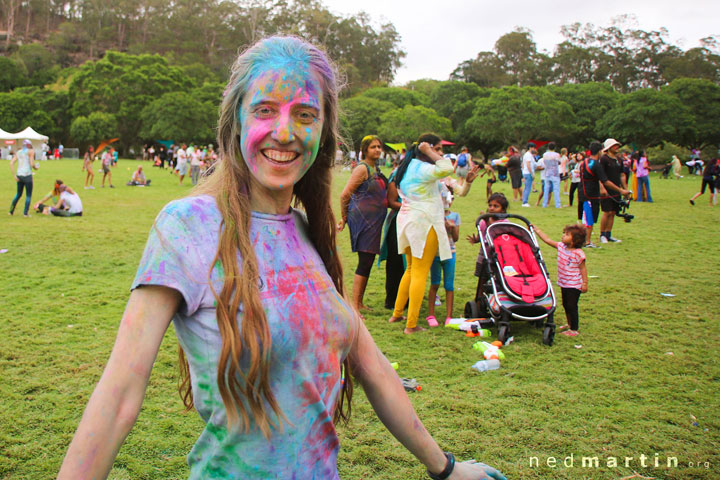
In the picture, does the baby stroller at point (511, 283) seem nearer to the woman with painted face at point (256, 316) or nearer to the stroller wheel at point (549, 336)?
the stroller wheel at point (549, 336)

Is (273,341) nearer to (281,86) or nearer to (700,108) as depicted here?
(281,86)

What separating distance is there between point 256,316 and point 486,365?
4.31 m

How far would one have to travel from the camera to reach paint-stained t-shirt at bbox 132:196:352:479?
3.94 ft

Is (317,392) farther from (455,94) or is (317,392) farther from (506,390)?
(455,94)

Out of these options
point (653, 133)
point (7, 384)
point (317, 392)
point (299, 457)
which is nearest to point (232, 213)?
point (317, 392)

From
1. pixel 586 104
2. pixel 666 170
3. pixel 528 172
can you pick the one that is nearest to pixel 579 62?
pixel 586 104

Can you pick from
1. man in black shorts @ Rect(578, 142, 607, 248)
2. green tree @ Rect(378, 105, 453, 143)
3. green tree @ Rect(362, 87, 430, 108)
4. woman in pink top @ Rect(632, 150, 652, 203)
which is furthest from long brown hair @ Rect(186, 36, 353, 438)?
green tree @ Rect(362, 87, 430, 108)

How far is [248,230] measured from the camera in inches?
52.7

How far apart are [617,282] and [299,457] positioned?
8337 mm

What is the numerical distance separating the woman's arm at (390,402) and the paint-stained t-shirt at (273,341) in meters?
0.14

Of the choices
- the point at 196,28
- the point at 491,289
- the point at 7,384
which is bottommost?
the point at 7,384

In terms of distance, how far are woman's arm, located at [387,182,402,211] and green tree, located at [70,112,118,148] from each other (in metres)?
56.6

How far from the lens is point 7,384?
4.53 m

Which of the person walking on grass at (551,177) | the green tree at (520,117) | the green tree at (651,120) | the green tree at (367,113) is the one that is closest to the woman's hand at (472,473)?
the person walking on grass at (551,177)
